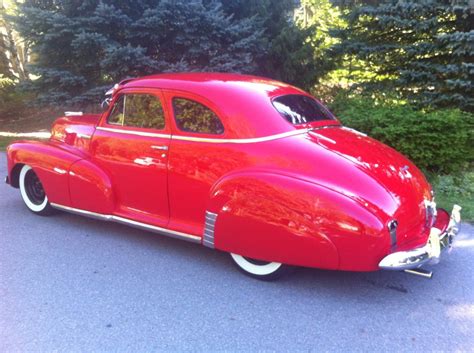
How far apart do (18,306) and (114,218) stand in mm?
1323

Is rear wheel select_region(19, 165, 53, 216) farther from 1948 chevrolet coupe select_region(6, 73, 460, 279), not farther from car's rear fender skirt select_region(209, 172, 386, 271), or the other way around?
car's rear fender skirt select_region(209, 172, 386, 271)

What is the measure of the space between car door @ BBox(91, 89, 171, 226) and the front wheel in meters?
0.85

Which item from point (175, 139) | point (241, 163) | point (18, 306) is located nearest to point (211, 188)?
point (241, 163)

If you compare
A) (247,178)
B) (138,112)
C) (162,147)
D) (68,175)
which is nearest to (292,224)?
(247,178)

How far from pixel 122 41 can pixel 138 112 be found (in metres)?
5.63

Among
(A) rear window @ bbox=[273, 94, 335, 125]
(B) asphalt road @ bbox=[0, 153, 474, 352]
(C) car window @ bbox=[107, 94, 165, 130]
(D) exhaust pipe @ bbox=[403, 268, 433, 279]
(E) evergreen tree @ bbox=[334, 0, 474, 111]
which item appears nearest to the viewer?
(B) asphalt road @ bbox=[0, 153, 474, 352]

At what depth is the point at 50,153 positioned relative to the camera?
4.67m

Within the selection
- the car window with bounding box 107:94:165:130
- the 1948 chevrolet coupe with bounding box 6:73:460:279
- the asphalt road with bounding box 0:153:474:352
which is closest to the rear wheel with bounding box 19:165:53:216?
the 1948 chevrolet coupe with bounding box 6:73:460:279

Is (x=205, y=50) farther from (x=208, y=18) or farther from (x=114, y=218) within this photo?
(x=114, y=218)

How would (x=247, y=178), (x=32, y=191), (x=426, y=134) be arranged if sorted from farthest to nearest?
(x=426, y=134) < (x=32, y=191) < (x=247, y=178)

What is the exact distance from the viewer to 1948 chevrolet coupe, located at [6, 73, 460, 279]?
9.91 ft

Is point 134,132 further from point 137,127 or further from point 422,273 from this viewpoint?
point 422,273

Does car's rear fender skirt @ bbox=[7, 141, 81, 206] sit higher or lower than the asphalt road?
higher

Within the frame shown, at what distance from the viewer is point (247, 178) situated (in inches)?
130
